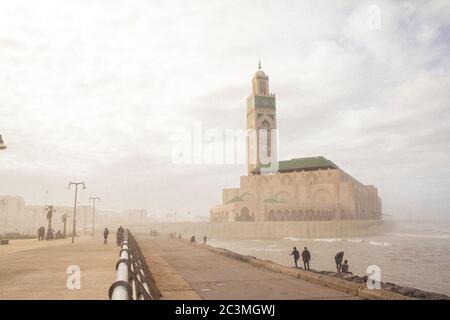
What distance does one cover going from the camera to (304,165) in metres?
119

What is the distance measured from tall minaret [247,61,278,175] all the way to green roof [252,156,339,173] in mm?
4171

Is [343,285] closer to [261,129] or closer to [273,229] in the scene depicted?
[273,229]

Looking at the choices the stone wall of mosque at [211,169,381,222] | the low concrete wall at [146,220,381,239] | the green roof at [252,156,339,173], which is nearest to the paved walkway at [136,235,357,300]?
the low concrete wall at [146,220,381,239]

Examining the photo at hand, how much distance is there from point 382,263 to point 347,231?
208 ft

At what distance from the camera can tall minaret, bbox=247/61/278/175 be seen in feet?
413

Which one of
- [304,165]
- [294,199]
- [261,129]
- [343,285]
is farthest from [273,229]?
[343,285]

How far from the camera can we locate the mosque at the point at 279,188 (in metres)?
100

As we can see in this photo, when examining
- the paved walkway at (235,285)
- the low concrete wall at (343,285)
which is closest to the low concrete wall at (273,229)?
the paved walkway at (235,285)

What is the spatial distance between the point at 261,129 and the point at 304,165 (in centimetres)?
2233

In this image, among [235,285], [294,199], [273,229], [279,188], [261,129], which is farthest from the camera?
[261,129]

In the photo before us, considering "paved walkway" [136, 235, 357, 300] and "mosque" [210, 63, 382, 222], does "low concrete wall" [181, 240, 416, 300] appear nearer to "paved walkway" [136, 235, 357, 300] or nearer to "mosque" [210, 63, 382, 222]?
"paved walkway" [136, 235, 357, 300]
